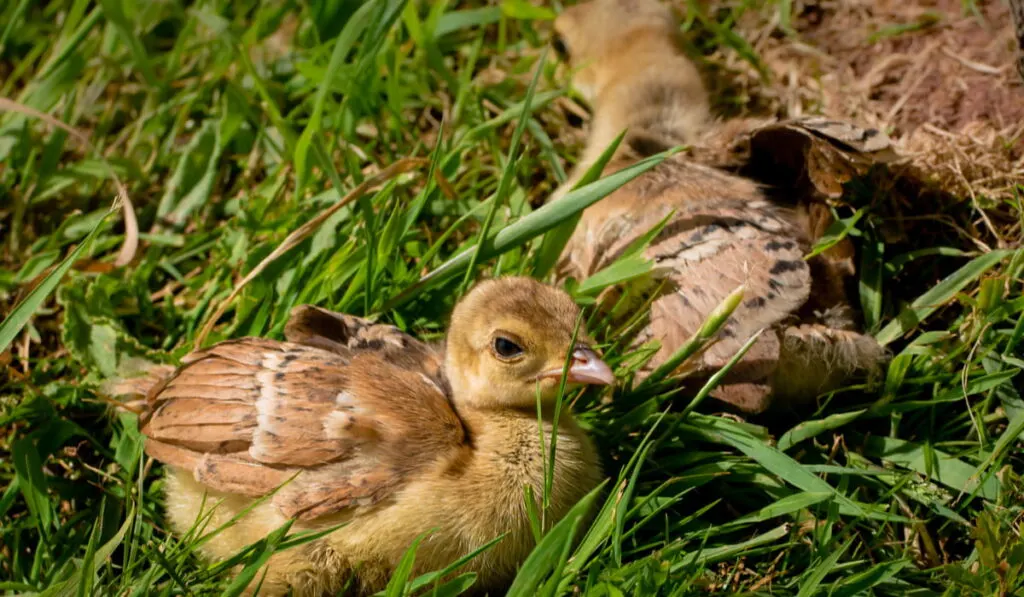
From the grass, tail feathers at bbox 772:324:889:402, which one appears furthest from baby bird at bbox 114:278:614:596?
tail feathers at bbox 772:324:889:402

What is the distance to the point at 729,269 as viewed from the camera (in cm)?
288

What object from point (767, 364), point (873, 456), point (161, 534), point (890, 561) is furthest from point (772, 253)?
point (161, 534)

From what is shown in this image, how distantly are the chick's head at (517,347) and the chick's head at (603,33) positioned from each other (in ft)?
5.76

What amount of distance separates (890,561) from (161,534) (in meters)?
1.91

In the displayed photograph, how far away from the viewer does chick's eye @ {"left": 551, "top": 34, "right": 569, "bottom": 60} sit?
4062 mm

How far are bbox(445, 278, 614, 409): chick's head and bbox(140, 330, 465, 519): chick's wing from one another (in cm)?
12

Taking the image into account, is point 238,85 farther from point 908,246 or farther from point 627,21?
point 908,246

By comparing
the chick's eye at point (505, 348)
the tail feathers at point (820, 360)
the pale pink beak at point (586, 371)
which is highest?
the chick's eye at point (505, 348)

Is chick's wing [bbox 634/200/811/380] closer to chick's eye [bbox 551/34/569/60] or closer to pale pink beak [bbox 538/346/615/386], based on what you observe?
pale pink beak [bbox 538/346/615/386]

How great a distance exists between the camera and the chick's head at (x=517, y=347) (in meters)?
2.42

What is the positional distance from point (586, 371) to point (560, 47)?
2.06 metres

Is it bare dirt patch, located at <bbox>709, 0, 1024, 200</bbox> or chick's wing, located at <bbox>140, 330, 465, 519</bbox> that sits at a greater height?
bare dirt patch, located at <bbox>709, 0, 1024, 200</bbox>

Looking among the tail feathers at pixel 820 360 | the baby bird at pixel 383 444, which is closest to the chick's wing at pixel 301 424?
the baby bird at pixel 383 444

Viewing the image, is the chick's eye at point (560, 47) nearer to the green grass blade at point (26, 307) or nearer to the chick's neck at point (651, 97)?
the chick's neck at point (651, 97)
